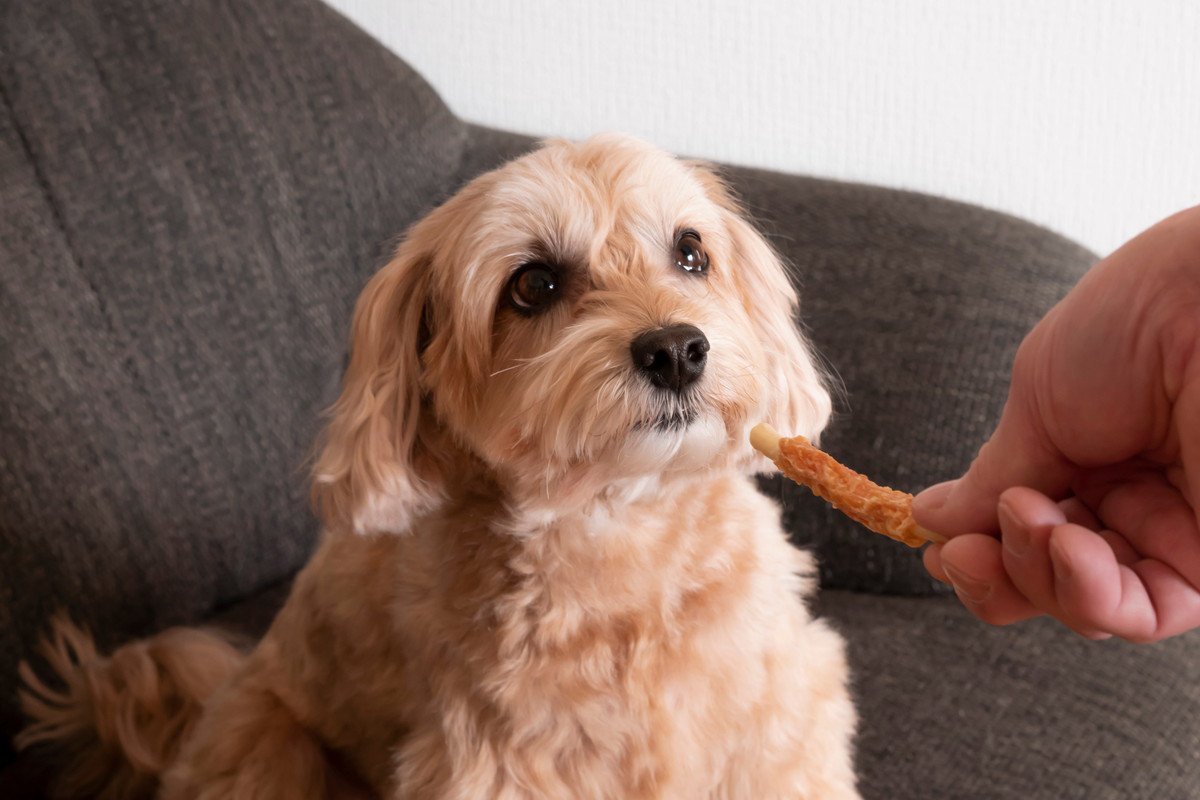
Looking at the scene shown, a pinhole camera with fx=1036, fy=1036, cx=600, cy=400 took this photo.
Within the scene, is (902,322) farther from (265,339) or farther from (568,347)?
(265,339)

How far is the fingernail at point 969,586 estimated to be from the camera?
711 millimetres

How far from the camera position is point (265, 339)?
158 centimetres

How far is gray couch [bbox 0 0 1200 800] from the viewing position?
133 centimetres

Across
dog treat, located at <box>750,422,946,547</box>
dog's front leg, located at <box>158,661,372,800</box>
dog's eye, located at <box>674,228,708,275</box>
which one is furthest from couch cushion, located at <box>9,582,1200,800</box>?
dog's eye, located at <box>674,228,708,275</box>

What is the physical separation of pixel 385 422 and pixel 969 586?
58 centimetres

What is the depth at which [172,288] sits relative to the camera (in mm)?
1491

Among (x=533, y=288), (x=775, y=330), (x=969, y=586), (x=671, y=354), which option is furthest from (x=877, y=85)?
(x=969, y=586)

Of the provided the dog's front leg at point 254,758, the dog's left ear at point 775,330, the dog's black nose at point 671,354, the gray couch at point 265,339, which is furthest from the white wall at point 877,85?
the dog's front leg at point 254,758

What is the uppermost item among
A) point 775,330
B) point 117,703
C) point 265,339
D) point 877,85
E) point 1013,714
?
point 877,85

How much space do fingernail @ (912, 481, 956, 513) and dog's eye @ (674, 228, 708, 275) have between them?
40 centimetres

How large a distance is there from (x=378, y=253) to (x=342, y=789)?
85 centimetres

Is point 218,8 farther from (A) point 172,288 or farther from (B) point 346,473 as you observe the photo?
(B) point 346,473

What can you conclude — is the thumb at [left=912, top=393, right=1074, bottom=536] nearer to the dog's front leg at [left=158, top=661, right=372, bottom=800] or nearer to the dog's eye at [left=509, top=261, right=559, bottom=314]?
the dog's eye at [left=509, top=261, right=559, bottom=314]

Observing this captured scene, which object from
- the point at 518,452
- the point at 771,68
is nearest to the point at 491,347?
the point at 518,452
